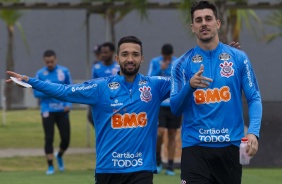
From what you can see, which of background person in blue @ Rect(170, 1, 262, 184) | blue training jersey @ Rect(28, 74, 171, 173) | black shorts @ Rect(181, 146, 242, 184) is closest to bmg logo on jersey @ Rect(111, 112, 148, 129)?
blue training jersey @ Rect(28, 74, 171, 173)

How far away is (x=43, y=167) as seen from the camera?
17172mm

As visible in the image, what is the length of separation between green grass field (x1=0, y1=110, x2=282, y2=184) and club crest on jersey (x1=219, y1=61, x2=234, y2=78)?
6.45 m

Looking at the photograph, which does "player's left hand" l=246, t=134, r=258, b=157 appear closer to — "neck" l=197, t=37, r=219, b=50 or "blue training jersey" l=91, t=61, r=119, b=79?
"neck" l=197, t=37, r=219, b=50

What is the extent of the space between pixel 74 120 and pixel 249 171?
15.0m

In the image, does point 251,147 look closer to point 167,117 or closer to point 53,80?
point 167,117

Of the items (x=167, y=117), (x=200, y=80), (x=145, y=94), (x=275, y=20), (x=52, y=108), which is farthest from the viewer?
A: (x=275, y=20)

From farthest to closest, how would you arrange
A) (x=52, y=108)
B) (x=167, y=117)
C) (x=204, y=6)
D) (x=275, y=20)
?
(x=275, y=20) < (x=52, y=108) < (x=167, y=117) < (x=204, y=6)

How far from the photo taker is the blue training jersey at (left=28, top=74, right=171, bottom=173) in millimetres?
7590

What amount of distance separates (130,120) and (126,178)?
0.51m

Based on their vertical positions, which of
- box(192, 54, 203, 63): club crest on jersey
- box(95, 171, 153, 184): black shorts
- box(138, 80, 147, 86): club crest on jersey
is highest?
box(192, 54, 203, 63): club crest on jersey

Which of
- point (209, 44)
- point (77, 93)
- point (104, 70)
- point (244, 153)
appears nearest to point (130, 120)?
point (77, 93)

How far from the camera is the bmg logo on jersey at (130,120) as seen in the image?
760 centimetres

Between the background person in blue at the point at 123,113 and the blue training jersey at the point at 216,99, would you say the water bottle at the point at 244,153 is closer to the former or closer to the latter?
the blue training jersey at the point at 216,99

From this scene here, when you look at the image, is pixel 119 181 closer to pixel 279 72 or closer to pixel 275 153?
pixel 275 153
